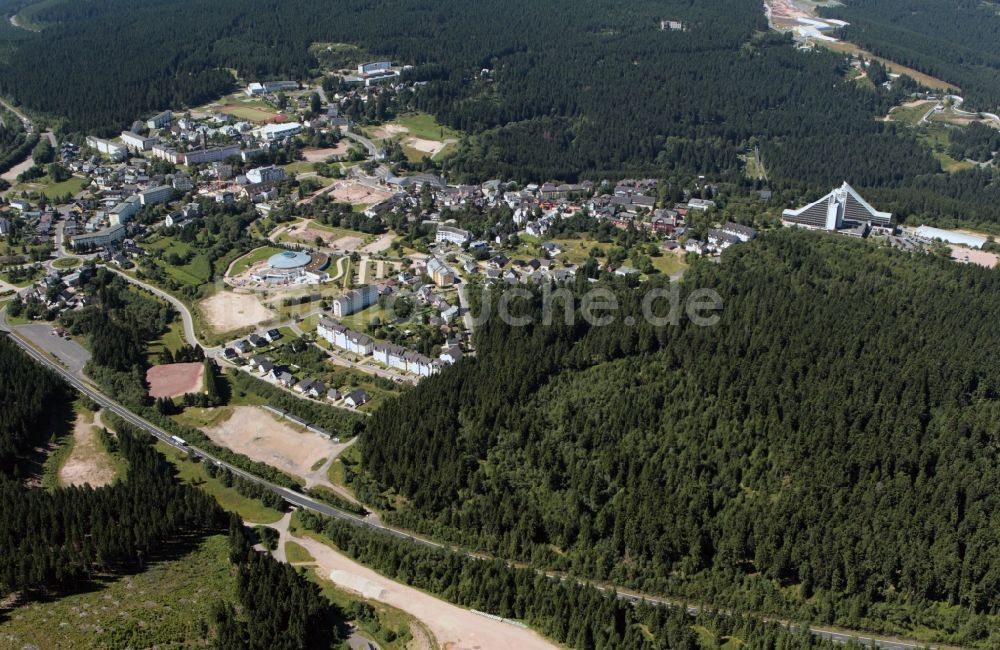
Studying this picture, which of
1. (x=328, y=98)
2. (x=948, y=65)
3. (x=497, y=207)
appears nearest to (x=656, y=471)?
(x=497, y=207)

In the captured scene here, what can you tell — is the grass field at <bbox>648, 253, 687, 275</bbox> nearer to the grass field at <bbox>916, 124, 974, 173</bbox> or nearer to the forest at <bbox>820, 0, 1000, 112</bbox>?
the grass field at <bbox>916, 124, 974, 173</bbox>

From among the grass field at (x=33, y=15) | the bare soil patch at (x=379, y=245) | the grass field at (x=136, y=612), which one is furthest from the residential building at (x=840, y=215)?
the grass field at (x=33, y=15)

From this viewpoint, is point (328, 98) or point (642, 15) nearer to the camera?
point (328, 98)

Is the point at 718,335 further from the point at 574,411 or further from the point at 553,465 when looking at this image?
the point at 553,465

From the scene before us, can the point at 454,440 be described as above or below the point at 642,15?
below

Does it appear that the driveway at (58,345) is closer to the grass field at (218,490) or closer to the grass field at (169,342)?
the grass field at (169,342)

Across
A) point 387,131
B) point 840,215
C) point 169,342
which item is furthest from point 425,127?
point 169,342

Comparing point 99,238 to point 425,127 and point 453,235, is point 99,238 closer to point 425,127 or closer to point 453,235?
point 453,235
